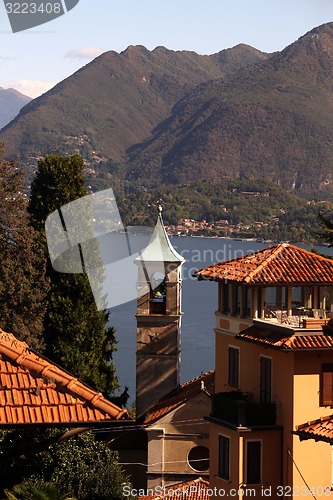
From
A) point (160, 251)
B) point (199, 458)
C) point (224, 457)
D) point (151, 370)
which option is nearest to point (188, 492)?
point (199, 458)

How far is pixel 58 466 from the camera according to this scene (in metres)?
15.3

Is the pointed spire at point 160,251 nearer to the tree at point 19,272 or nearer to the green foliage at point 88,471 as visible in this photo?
the tree at point 19,272

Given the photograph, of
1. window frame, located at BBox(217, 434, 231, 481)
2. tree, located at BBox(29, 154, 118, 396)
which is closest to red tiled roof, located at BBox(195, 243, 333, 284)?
window frame, located at BBox(217, 434, 231, 481)

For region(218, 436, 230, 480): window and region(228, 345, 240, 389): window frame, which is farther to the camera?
region(228, 345, 240, 389): window frame

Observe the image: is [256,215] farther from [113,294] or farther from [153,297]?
[153,297]

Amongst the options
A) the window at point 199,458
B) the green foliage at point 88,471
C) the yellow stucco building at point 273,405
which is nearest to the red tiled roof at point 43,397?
the green foliage at point 88,471

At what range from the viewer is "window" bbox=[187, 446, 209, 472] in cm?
2545

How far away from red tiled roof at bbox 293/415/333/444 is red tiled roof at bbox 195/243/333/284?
2777 mm

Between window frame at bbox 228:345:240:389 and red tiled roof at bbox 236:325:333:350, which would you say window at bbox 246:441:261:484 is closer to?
red tiled roof at bbox 236:325:333:350

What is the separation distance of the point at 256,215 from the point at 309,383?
510ft

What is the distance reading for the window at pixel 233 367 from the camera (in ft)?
59.0

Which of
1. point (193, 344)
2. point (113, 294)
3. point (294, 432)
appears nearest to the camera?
point (294, 432)

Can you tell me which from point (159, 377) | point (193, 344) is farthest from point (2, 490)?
point (193, 344)

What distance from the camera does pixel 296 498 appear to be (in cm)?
1588
